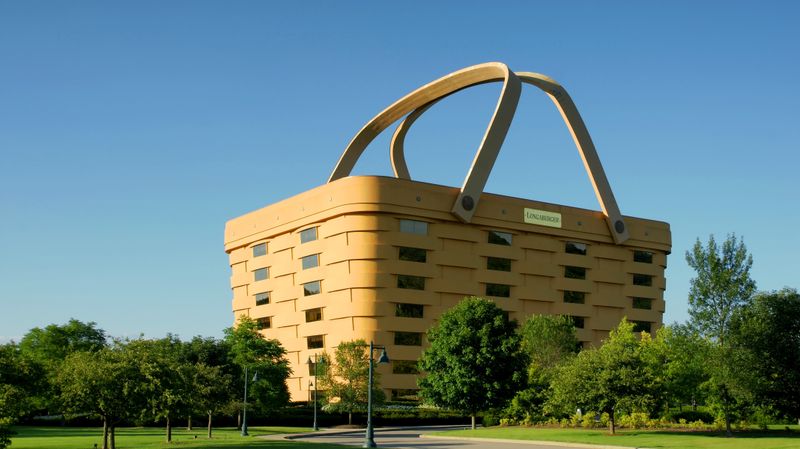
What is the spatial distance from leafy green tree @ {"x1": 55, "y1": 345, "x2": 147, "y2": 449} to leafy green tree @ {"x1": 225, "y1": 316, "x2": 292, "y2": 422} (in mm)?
28765

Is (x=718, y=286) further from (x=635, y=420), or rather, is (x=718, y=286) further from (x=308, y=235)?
(x=308, y=235)

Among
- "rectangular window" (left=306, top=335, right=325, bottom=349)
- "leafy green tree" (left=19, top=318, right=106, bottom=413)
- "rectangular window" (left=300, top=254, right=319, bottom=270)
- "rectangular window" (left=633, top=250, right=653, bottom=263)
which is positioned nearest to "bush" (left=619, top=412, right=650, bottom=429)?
"rectangular window" (left=306, top=335, right=325, bottom=349)

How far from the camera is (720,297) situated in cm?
5203

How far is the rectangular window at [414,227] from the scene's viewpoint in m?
91.2

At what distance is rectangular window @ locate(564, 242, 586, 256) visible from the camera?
105750 mm

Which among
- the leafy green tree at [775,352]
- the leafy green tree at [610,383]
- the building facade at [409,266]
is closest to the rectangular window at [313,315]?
the building facade at [409,266]

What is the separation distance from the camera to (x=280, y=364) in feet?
253

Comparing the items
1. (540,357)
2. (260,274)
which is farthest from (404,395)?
(260,274)

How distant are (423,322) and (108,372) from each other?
53.3 meters

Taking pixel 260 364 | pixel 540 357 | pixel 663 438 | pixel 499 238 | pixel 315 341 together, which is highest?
pixel 499 238

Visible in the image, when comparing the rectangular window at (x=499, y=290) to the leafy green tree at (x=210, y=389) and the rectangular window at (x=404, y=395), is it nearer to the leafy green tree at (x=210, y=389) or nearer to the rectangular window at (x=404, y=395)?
the rectangular window at (x=404, y=395)

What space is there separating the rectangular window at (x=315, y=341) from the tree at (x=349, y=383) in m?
14.1

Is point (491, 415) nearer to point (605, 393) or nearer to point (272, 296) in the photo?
point (605, 393)

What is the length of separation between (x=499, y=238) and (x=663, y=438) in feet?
180
